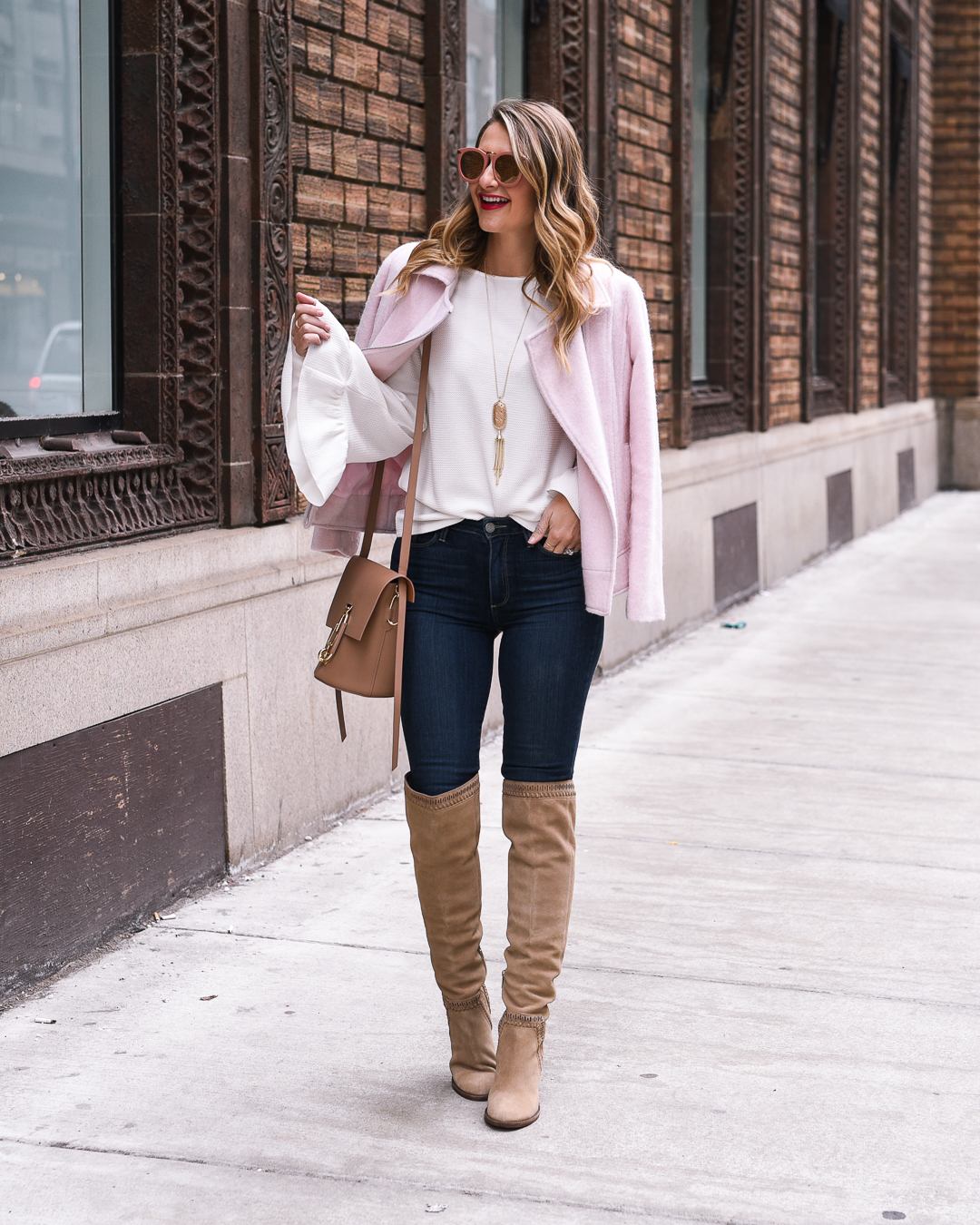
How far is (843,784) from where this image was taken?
6.61m

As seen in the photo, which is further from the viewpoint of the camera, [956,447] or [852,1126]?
[956,447]

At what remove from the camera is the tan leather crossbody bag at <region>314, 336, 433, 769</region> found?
3455mm

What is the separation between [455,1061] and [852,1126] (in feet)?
2.78

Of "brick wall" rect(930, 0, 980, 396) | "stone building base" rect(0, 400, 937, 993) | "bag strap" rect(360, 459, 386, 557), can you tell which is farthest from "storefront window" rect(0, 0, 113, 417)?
"brick wall" rect(930, 0, 980, 396)

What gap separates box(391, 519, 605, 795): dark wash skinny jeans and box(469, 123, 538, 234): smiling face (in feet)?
1.96

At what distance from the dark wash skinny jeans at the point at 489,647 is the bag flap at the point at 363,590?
73mm

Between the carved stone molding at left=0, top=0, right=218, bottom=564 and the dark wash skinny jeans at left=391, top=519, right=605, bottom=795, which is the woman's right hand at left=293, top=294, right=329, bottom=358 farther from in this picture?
the carved stone molding at left=0, top=0, right=218, bottom=564

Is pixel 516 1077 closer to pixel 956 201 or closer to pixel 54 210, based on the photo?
pixel 54 210

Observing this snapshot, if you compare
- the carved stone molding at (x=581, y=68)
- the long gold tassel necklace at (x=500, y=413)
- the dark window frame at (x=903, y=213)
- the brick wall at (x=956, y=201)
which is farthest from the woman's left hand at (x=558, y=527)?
the brick wall at (x=956, y=201)

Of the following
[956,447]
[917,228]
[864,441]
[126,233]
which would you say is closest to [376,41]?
[126,233]

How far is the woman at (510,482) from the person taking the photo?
3.43m

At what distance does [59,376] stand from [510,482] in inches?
79.4

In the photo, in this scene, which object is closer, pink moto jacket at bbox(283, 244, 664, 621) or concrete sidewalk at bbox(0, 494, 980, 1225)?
concrete sidewalk at bbox(0, 494, 980, 1225)

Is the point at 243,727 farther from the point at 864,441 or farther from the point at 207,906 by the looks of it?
the point at 864,441
